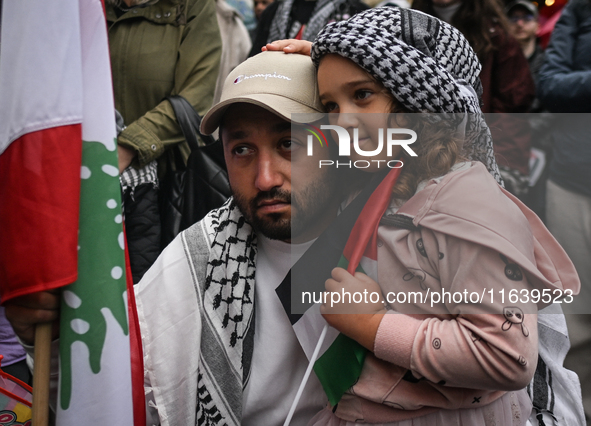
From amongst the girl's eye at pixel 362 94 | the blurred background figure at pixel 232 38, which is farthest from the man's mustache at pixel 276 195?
the blurred background figure at pixel 232 38

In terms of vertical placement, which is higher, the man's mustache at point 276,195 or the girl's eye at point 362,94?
the girl's eye at point 362,94

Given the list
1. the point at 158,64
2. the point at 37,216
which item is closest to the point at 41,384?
the point at 37,216

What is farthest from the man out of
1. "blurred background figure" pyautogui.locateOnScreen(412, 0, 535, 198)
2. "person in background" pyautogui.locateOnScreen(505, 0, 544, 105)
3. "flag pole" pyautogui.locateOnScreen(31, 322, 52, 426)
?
"person in background" pyautogui.locateOnScreen(505, 0, 544, 105)

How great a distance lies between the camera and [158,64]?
2.67 meters

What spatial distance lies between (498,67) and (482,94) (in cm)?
30

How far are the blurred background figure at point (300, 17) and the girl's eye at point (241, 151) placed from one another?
133cm

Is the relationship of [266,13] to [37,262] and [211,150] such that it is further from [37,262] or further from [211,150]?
[37,262]

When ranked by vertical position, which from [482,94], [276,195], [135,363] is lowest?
[135,363]

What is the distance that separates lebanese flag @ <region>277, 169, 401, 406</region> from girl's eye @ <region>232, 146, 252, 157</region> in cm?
40

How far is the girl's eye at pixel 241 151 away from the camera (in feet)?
5.91

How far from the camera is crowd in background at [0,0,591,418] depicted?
2475 millimetres

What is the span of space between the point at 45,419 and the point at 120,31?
2014 mm

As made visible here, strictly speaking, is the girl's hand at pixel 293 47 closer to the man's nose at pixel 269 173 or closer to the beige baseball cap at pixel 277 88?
the beige baseball cap at pixel 277 88

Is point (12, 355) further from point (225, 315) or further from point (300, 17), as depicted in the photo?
point (300, 17)
